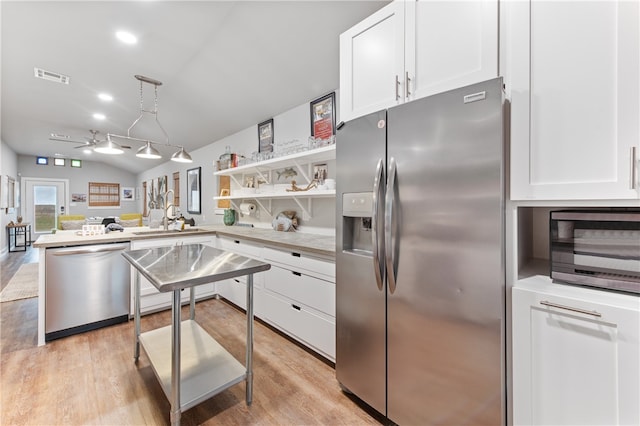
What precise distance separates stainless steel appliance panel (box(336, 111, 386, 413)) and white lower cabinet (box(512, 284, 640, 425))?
2.04ft

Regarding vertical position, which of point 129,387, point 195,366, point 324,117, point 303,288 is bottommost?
point 129,387

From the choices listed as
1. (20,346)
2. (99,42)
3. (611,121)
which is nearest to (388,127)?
(611,121)

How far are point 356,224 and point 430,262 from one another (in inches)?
22.5

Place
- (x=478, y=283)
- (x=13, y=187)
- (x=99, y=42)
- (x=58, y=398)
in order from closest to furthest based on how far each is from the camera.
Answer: (x=478, y=283) < (x=58, y=398) < (x=99, y=42) < (x=13, y=187)

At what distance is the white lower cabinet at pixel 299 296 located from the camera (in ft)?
6.64

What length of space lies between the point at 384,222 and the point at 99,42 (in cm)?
285

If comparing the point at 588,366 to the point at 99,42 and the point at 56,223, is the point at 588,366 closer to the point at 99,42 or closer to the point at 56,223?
the point at 99,42

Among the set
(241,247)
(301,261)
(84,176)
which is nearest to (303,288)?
(301,261)

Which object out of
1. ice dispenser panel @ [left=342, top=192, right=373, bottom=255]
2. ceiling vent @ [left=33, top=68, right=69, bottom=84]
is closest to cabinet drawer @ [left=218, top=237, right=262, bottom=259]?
ice dispenser panel @ [left=342, top=192, right=373, bottom=255]

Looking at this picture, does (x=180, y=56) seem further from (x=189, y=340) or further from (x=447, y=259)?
(x=447, y=259)

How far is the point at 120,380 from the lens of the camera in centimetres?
189

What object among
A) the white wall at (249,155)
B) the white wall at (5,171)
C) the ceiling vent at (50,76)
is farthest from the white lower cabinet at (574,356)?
the white wall at (5,171)

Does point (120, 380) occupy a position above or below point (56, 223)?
below

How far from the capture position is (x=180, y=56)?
99.2 inches
